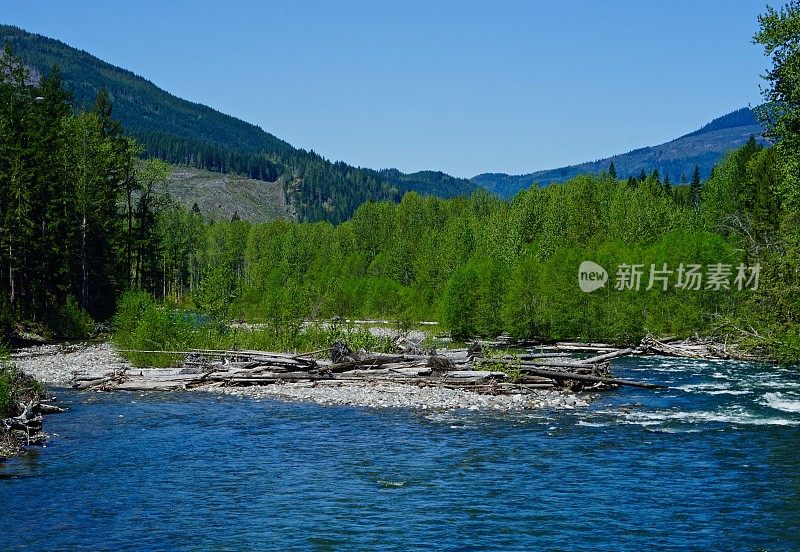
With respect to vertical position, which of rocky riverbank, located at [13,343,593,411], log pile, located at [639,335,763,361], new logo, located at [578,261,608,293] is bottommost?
rocky riverbank, located at [13,343,593,411]

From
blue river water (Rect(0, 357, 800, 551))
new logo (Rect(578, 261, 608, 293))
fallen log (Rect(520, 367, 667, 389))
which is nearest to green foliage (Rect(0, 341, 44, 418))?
blue river water (Rect(0, 357, 800, 551))

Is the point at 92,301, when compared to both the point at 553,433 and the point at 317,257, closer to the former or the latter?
the point at 553,433

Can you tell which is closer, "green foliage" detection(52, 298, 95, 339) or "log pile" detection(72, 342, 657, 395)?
"log pile" detection(72, 342, 657, 395)

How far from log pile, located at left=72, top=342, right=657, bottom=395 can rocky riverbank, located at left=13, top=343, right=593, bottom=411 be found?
68cm

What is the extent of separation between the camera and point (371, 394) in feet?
123

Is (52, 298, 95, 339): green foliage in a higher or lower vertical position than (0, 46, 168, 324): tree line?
lower

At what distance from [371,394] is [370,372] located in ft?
12.2

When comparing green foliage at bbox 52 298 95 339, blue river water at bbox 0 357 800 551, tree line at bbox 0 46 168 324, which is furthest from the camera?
green foliage at bbox 52 298 95 339

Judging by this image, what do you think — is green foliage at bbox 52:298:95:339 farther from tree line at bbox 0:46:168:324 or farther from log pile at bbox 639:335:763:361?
log pile at bbox 639:335:763:361

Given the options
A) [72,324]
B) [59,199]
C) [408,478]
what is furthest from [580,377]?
[59,199]

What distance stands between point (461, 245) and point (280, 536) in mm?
88299

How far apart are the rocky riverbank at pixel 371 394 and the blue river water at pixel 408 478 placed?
1.63 metres

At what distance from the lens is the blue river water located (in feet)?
59.6

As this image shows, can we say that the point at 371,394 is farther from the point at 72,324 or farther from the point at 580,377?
the point at 72,324
